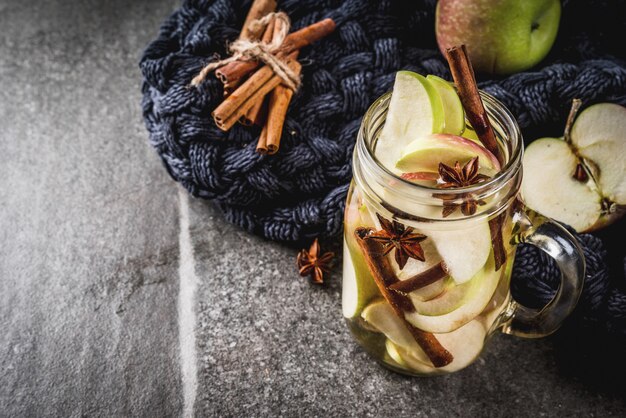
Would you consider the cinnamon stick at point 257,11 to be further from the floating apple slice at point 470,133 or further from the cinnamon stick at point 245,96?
the floating apple slice at point 470,133

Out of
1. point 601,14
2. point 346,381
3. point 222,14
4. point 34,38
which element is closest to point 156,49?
point 222,14

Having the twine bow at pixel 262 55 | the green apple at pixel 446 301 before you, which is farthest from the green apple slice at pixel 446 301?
the twine bow at pixel 262 55

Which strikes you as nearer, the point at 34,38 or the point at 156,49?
the point at 156,49

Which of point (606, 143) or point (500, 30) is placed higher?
point (500, 30)

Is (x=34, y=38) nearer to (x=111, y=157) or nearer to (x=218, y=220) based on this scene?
(x=111, y=157)

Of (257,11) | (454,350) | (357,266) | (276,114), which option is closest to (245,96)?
(276,114)

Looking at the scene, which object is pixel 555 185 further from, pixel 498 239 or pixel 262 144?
pixel 262 144
